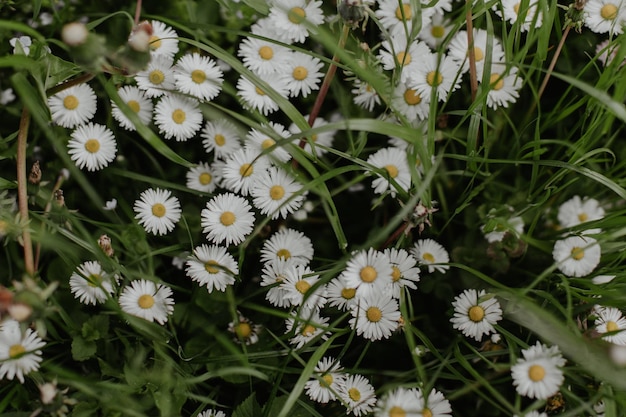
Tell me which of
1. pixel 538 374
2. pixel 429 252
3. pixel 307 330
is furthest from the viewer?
pixel 429 252

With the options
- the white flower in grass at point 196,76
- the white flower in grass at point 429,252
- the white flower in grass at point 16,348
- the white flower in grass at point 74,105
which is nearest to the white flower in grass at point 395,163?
the white flower in grass at point 429,252

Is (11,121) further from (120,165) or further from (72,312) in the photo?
(72,312)

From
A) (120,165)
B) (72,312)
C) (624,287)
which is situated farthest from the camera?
(120,165)

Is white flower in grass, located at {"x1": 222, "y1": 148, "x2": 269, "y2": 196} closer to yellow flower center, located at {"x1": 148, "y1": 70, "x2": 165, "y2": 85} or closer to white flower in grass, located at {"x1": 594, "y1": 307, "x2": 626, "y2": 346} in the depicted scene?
yellow flower center, located at {"x1": 148, "y1": 70, "x2": 165, "y2": 85}

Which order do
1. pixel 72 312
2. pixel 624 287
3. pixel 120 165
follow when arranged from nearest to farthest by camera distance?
pixel 624 287
pixel 72 312
pixel 120 165

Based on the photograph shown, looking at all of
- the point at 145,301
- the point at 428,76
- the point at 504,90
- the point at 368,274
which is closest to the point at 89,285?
the point at 145,301

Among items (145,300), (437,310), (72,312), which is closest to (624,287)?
(437,310)

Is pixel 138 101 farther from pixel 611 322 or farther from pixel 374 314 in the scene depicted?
pixel 611 322
